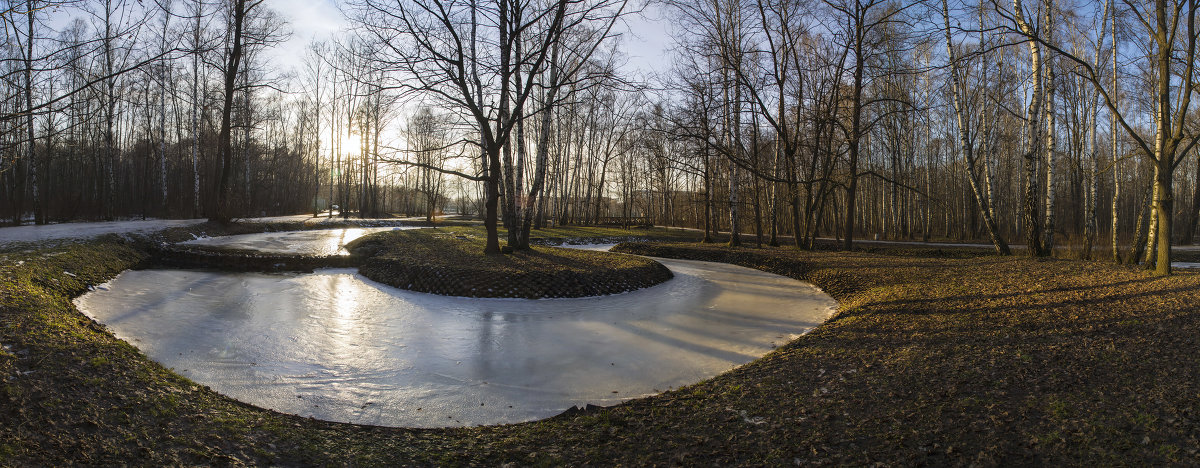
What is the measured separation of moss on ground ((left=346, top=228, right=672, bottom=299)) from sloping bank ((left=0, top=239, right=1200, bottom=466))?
15.3ft

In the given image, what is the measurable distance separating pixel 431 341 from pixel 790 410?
4365mm

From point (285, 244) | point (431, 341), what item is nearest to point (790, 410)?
point (431, 341)

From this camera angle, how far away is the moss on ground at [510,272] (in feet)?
30.5

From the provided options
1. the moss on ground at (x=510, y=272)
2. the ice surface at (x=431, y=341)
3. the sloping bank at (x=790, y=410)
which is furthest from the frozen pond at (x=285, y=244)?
the sloping bank at (x=790, y=410)

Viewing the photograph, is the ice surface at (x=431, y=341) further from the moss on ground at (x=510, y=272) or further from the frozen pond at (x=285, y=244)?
the frozen pond at (x=285, y=244)

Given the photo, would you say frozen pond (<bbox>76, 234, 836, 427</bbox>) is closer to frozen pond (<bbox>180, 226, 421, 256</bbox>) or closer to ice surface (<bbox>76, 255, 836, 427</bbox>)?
ice surface (<bbox>76, 255, 836, 427</bbox>)

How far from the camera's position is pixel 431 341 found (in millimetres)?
6320

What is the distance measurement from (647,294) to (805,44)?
12.8 meters

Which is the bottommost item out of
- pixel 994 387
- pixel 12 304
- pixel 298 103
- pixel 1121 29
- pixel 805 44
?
pixel 994 387

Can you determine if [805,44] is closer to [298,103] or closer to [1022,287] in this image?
[1022,287]

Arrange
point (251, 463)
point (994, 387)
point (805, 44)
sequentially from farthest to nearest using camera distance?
point (805, 44) → point (994, 387) → point (251, 463)

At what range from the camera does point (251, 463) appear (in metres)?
2.95

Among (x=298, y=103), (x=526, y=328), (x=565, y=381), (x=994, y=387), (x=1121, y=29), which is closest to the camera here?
(x=994, y=387)

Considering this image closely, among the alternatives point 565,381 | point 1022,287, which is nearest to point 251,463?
point 565,381
